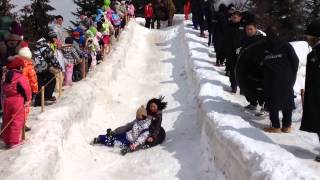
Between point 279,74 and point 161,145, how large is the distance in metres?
2.51

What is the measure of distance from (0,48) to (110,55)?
755 centimetres

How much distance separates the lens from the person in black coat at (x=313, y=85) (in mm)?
7006

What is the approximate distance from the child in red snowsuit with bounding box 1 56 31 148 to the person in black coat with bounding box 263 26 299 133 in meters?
3.55

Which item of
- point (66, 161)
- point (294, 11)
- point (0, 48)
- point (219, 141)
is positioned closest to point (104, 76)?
point (0, 48)

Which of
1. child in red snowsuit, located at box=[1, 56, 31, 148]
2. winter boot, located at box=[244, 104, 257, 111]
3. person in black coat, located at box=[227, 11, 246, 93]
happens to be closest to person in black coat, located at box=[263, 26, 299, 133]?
winter boot, located at box=[244, 104, 257, 111]

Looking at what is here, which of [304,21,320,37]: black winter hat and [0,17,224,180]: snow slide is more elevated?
[304,21,320,37]: black winter hat

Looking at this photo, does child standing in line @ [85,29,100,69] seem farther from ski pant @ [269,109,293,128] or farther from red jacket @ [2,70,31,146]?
ski pant @ [269,109,293,128]

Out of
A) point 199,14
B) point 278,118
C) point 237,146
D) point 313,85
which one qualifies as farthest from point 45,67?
point 199,14

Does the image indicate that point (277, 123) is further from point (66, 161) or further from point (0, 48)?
point (0, 48)

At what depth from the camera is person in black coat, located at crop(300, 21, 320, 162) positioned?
7006 mm

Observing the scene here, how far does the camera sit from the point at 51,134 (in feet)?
27.5

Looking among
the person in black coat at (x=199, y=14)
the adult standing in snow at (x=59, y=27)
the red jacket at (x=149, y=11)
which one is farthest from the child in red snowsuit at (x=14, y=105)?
the red jacket at (x=149, y=11)

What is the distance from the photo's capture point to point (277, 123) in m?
8.46

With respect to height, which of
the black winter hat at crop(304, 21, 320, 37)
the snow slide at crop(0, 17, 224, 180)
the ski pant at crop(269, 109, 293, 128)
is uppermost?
the black winter hat at crop(304, 21, 320, 37)
